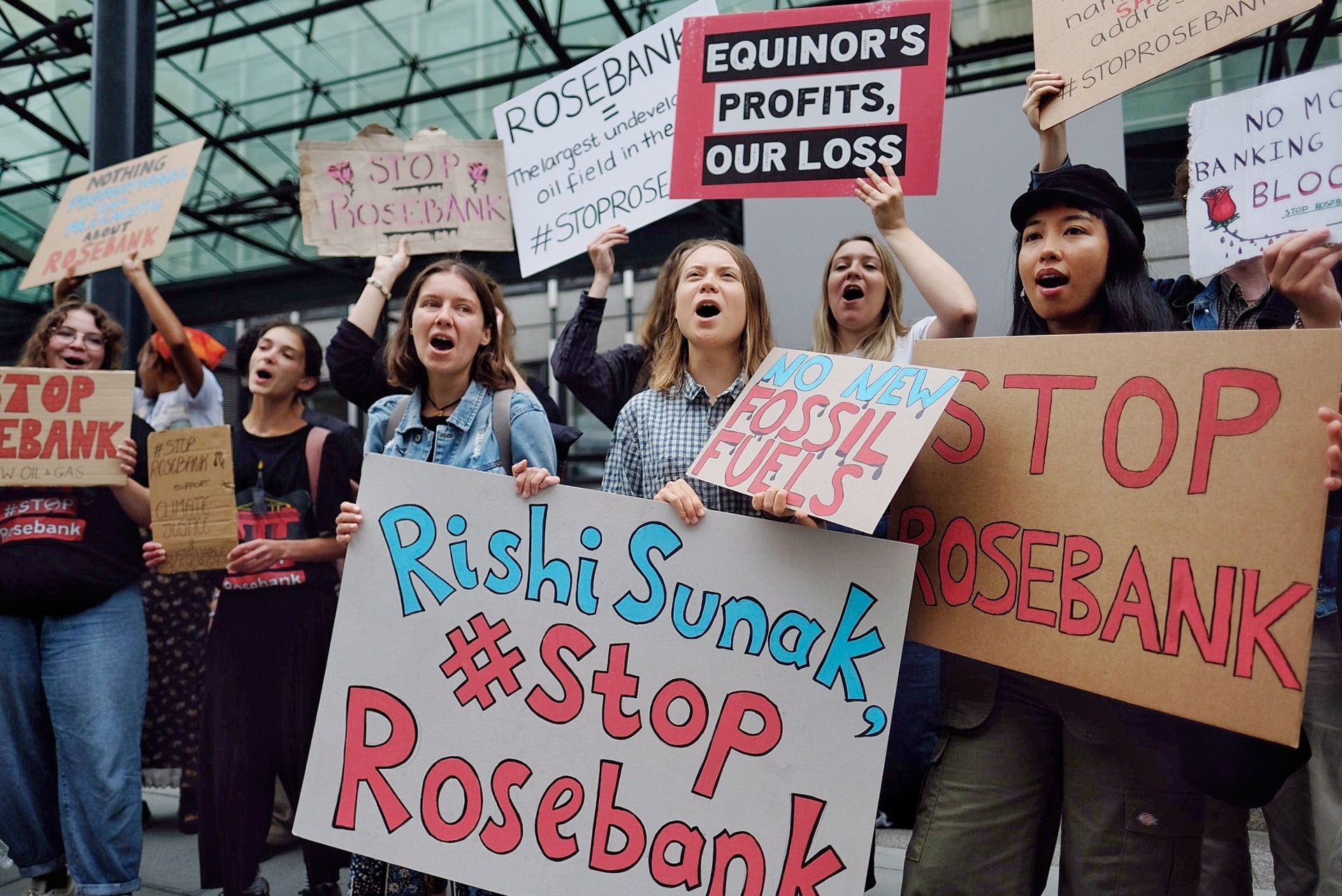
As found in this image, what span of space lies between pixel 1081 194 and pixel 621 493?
1.01 m

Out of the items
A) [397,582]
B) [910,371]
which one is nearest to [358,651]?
[397,582]

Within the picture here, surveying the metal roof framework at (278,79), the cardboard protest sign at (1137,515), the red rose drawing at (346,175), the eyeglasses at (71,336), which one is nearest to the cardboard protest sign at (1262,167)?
the cardboard protest sign at (1137,515)

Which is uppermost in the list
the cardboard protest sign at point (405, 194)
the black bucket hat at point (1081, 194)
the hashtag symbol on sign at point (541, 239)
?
the cardboard protest sign at point (405, 194)

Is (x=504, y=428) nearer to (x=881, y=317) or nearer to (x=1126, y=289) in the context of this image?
(x=881, y=317)

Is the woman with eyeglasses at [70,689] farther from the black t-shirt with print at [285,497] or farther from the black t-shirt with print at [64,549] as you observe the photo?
the black t-shirt with print at [285,497]

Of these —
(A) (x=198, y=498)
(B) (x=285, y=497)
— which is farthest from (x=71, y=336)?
(B) (x=285, y=497)

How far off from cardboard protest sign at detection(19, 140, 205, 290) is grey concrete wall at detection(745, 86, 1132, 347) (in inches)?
79.0

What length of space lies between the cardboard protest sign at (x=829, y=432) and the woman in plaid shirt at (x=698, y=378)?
21 centimetres

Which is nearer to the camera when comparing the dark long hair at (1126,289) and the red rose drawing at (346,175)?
the dark long hair at (1126,289)

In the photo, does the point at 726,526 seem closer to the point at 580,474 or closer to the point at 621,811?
the point at 621,811

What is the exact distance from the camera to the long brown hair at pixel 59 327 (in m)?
2.76

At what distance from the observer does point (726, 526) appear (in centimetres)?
167

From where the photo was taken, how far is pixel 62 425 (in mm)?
2520

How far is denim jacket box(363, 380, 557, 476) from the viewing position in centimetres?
209
